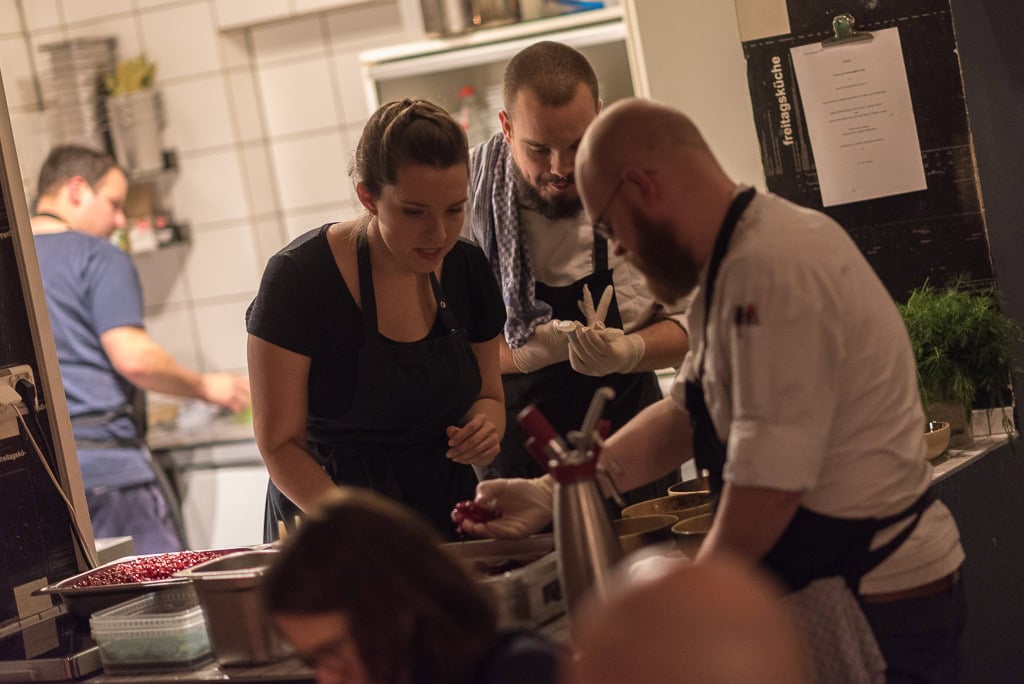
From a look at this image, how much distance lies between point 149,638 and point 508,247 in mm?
1213

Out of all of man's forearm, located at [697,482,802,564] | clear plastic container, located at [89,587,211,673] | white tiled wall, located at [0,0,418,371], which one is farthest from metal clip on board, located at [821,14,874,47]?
white tiled wall, located at [0,0,418,371]

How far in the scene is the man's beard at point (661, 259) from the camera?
1.50m

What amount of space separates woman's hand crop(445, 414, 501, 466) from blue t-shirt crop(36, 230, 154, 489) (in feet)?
8.86

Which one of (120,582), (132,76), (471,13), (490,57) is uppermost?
(132,76)

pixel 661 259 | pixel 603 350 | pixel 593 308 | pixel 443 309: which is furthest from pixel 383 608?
pixel 593 308

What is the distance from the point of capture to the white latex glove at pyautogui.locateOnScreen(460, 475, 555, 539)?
1871 millimetres

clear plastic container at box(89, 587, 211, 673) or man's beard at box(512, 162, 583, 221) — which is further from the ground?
man's beard at box(512, 162, 583, 221)

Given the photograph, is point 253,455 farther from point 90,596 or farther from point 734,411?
point 734,411

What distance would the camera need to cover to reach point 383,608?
1189 mm

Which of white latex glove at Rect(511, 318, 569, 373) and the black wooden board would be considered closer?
white latex glove at Rect(511, 318, 569, 373)

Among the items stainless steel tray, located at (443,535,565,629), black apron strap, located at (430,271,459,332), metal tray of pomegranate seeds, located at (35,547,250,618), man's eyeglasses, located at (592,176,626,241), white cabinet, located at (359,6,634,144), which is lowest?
stainless steel tray, located at (443,535,565,629)

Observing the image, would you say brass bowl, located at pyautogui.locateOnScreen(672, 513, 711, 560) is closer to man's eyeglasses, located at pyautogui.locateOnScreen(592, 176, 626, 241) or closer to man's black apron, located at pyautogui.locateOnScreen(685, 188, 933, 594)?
man's black apron, located at pyautogui.locateOnScreen(685, 188, 933, 594)

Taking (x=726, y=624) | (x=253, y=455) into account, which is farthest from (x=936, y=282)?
(x=253, y=455)

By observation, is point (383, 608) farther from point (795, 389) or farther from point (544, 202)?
point (544, 202)
